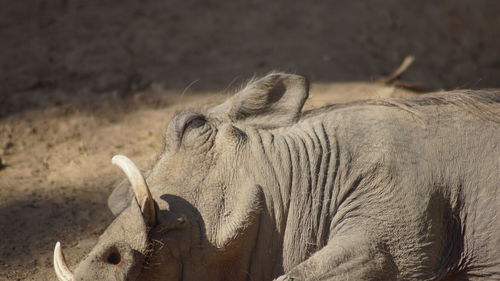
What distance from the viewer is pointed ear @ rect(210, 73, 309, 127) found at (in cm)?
270

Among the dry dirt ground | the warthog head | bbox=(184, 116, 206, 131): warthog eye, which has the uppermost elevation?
bbox=(184, 116, 206, 131): warthog eye

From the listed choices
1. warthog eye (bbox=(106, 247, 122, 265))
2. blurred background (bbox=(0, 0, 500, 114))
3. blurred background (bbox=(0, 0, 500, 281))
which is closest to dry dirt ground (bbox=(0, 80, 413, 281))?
blurred background (bbox=(0, 0, 500, 281))

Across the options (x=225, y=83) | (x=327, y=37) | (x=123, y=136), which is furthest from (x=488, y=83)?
(x=123, y=136)

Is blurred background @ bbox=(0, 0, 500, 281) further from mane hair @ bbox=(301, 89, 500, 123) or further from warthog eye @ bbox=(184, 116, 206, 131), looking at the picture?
warthog eye @ bbox=(184, 116, 206, 131)

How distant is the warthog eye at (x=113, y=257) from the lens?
2.23m

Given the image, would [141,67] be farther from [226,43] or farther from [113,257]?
[113,257]

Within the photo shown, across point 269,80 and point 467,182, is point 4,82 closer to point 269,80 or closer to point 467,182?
point 269,80

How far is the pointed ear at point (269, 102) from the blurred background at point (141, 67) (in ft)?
2.87

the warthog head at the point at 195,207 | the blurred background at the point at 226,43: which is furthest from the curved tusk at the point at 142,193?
the blurred background at the point at 226,43

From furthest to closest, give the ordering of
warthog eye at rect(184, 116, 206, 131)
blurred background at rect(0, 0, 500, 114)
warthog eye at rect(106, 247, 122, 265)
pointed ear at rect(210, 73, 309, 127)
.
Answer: blurred background at rect(0, 0, 500, 114), pointed ear at rect(210, 73, 309, 127), warthog eye at rect(184, 116, 206, 131), warthog eye at rect(106, 247, 122, 265)

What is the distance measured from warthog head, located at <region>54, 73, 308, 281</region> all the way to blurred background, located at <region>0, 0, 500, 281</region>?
2.94 feet

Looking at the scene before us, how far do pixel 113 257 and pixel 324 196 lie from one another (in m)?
0.77

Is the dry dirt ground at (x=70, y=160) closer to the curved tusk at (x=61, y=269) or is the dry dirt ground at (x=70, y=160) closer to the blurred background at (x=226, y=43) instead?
the blurred background at (x=226, y=43)

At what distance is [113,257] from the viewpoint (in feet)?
7.36
